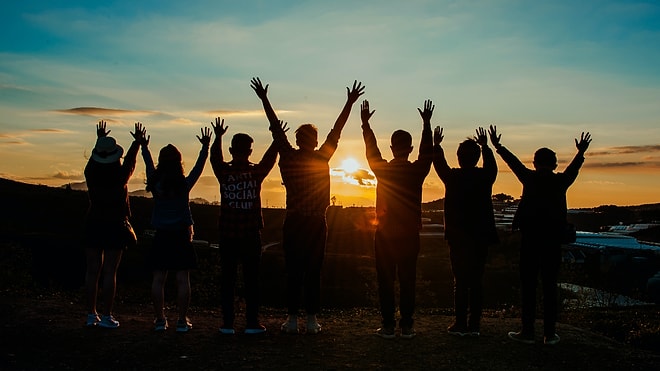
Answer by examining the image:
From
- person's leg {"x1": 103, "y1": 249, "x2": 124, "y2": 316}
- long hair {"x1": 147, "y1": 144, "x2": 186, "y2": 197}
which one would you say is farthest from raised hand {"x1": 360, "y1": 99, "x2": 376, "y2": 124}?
person's leg {"x1": 103, "y1": 249, "x2": 124, "y2": 316}

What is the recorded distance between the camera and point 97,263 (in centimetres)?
811

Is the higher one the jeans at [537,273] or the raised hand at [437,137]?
the raised hand at [437,137]

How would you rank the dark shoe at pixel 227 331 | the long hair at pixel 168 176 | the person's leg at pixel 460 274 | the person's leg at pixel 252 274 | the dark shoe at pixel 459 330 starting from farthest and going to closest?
the dark shoe at pixel 459 330 → the dark shoe at pixel 227 331 → the person's leg at pixel 460 274 → the person's leg at pixel 252 274 → the long hair at pixel 168 176

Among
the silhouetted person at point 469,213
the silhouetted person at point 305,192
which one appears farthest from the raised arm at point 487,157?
the silhouetted person at point 305,192

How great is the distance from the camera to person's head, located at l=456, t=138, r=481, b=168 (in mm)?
8086

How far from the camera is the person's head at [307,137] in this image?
310 inches


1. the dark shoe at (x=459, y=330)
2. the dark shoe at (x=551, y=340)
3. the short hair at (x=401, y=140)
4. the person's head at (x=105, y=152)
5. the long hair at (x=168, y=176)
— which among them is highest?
the short hair at (x=401, y=140)

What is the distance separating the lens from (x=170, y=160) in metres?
7.87

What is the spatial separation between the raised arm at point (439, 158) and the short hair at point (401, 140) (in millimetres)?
393

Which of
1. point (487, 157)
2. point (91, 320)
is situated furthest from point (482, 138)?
point (91, 320)

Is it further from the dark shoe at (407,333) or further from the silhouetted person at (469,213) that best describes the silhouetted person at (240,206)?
the silhouetted person at (469,213)

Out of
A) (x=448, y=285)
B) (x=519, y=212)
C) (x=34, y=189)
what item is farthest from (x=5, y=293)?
(x=34, y=189)

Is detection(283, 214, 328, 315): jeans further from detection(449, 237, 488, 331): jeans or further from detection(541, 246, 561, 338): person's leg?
detection(541, 246, 561, 338): person's leg

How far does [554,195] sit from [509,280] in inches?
1111
